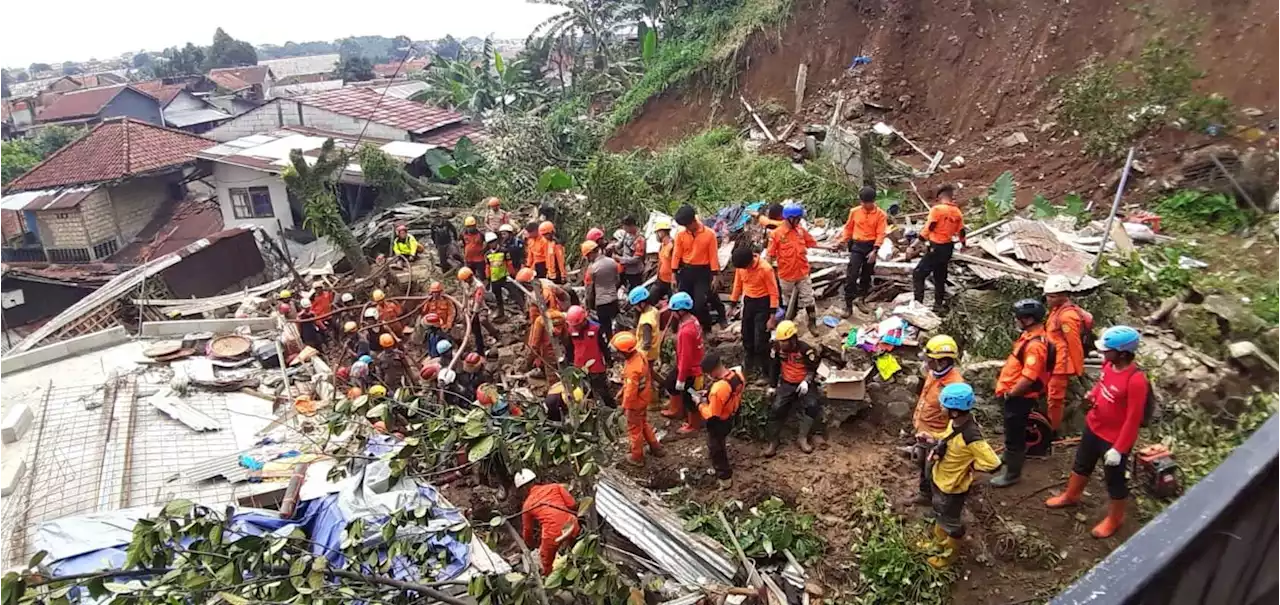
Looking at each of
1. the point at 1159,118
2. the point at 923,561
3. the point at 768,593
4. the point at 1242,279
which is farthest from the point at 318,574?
the point at 1159,118

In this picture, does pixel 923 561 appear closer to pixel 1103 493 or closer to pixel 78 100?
pixel 1103 493

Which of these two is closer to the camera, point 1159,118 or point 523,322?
point 1159,118

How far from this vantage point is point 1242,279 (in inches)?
297

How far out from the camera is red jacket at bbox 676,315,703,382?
6.88m

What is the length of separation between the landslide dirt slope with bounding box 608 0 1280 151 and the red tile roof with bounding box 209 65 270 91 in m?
36.9

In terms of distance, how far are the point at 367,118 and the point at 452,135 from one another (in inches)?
109

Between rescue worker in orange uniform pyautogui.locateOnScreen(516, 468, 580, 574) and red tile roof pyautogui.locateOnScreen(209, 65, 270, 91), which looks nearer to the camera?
rescue worker in orange uniform pyautogui.locateOnScreen(516, 468, 580, 574)

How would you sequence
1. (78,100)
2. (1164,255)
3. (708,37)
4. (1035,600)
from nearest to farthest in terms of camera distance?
(1035,600) → (1164,255) → (708,37) → (78,100)

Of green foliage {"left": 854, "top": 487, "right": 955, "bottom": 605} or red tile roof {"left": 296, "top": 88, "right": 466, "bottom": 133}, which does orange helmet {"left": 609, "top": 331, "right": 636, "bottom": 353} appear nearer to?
green foliage {"left": 854, "top": 487, "right": 955, "bottom": 605}

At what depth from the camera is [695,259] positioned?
27.0 feet

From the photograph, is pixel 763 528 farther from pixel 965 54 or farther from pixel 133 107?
pixel 133 107

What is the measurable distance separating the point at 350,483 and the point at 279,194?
51.4 ft

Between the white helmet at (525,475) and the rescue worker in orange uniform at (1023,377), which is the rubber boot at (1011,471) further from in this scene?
the white helmet at (525,475)

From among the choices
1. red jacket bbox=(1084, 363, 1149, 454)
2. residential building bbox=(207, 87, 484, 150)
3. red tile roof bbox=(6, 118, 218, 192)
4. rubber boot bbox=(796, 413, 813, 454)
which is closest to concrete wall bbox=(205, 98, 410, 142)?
residential building bbox=(207, 87, 484, 150)
